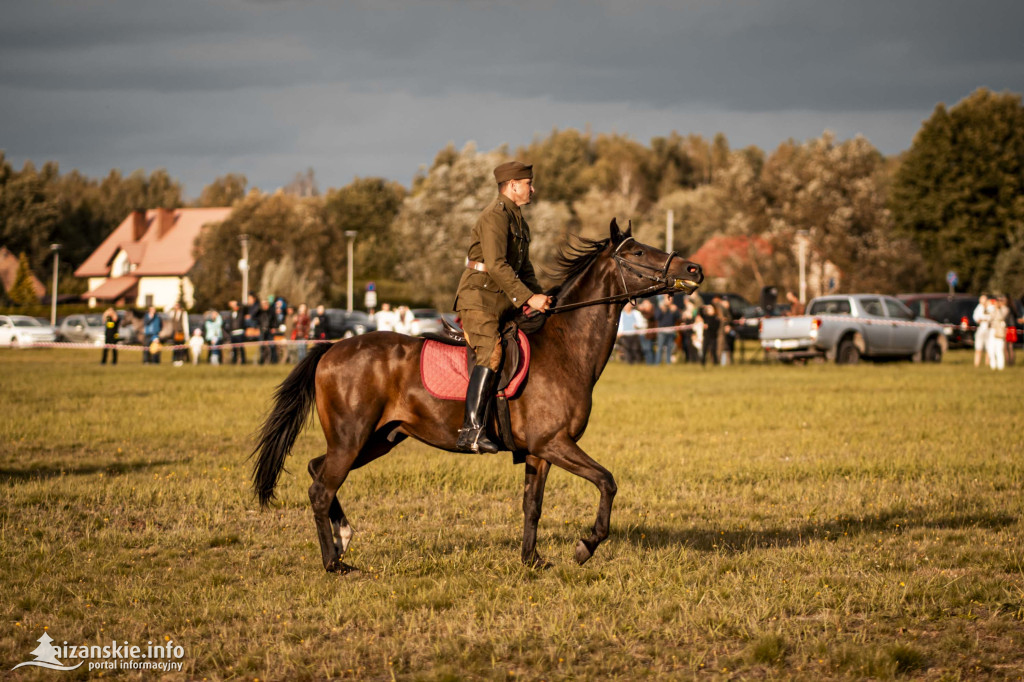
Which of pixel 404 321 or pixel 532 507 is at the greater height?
pixel 404 321

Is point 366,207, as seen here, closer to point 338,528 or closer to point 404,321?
point 404,321

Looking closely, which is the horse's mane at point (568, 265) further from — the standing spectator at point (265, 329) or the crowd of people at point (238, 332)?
the standing spectator at point (265, 329)

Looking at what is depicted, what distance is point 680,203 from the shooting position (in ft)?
298

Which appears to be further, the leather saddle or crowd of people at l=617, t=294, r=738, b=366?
crowd of people at l=617, t=294, r=738, b=366

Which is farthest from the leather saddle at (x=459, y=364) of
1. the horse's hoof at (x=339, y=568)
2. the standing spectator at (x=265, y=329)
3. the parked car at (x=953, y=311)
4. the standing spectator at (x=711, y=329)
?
the parked car at (x=953, y=311)

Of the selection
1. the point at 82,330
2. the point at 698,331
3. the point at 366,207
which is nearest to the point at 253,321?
the point at 698,331

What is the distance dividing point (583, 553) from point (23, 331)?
5123 centimetres

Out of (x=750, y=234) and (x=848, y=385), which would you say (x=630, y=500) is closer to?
(x=848, y=385)

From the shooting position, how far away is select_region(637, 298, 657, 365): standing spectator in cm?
3447

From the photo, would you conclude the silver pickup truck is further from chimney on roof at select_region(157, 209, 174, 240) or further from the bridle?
chimney on roof at select_region(157, 209, 174, 240)

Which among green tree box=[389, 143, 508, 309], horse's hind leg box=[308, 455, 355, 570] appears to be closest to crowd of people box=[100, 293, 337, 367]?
horse's hind leg box=[308, 455, 355, 570]

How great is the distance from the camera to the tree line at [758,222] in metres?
67.2

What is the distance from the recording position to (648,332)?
111 ft

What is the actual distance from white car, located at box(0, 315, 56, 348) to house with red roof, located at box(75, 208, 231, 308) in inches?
1683
